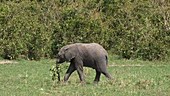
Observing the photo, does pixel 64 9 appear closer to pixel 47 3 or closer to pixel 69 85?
pixel 47 3

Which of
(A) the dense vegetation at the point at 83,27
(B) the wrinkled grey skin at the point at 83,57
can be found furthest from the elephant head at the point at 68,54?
(A) the dense vegetation at the point at 83,27

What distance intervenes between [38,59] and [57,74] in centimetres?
1123

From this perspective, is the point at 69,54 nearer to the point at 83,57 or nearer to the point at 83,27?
the point at 83,57

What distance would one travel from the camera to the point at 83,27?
88.6ft

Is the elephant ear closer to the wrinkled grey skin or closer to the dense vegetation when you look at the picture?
the wrinkled grey skin

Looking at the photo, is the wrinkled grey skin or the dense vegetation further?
the dense vegetation

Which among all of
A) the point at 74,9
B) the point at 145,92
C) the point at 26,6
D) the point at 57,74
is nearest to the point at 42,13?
the point at 26,6

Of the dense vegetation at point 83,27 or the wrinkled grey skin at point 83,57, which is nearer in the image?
the wrinkled grey skin at point 83,57

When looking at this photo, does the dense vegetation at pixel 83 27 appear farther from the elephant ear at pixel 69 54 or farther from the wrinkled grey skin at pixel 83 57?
the elephant ear at pixel 69 54

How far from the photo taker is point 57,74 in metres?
14.0

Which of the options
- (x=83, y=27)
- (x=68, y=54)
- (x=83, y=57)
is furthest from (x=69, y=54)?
(x=83, y=27)

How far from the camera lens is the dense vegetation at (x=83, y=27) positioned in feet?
82.5

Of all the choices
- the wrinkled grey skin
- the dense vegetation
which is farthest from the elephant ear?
the dense vegetation

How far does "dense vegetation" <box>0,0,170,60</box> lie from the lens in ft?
82.5
